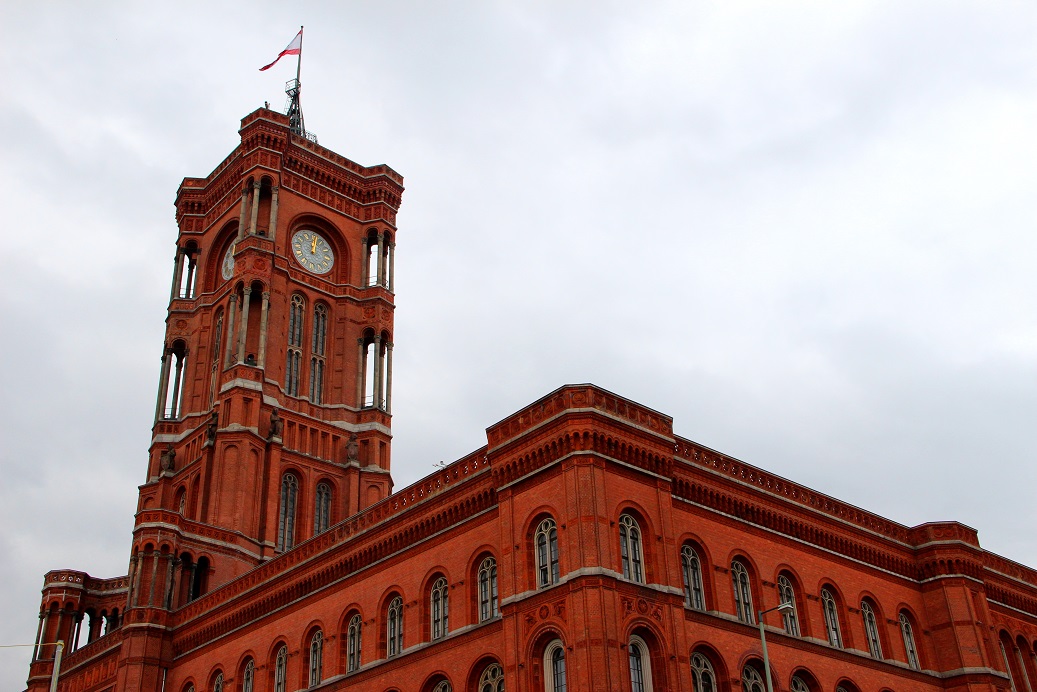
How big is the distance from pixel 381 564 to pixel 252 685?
10.0m

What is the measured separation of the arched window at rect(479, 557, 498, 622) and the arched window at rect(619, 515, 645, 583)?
5162 mm

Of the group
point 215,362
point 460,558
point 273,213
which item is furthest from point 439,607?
point 273,213

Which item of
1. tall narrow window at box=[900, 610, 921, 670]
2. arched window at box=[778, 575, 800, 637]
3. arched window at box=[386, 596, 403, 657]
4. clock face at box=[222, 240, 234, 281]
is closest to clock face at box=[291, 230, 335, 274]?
clock face at box=[222, 240, 234, 281]

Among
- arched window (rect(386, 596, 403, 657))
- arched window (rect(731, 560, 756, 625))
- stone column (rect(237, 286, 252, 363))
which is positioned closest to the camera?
arched window (rect(731, 560, 756, 625))

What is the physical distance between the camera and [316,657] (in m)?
45.4

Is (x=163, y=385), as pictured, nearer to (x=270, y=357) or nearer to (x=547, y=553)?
(x=270, y=357)

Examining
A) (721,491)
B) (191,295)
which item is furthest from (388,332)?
(721,491)

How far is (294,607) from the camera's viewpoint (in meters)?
47.4

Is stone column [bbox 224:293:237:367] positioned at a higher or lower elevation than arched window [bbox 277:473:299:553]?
higher

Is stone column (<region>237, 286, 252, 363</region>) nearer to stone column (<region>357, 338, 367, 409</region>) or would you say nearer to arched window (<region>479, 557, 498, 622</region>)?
stone column (<region>357, 338, 367, 409</region>)

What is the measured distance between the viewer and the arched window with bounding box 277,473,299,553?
214 feet

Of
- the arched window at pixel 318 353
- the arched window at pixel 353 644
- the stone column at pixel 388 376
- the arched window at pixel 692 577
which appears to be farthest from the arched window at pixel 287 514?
the arched window at pixel 692 577

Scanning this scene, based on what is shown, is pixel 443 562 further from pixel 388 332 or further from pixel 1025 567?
pixel 388 332

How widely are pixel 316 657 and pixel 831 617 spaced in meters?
20.9
